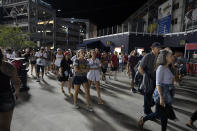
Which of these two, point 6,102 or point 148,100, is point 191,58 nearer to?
point 148,100

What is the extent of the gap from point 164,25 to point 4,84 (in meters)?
21.5

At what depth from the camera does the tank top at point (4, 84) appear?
2040 mm

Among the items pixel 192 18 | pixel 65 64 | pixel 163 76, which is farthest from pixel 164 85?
pixel 192 18

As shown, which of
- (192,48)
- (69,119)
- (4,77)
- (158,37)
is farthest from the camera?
(158,37)

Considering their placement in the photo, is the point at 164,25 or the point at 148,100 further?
the point at 164,25

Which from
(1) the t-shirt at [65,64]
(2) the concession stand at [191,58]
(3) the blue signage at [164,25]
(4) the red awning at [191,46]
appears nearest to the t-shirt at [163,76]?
(1) the t-shirt at [65,64]

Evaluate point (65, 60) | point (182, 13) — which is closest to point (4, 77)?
point (65, 60)

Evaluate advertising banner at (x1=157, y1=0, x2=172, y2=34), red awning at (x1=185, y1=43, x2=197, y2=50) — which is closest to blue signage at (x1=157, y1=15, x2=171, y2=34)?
advertising banner at (x1=157, y1=0, x2=172, y2=34)

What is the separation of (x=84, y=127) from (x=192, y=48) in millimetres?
15780

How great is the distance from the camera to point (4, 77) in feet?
6.79

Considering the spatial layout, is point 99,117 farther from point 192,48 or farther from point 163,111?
point 192,48

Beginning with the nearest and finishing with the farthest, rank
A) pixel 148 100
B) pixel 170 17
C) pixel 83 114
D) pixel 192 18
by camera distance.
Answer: pixel 148 100 → pixel 83 114 → pixel 192 18 → pixel 170 17

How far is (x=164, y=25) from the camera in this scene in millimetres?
19938

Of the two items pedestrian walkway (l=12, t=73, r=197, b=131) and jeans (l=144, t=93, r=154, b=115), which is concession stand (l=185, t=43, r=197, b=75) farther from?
jeans (l=144, t=93, r=154, b=115)
